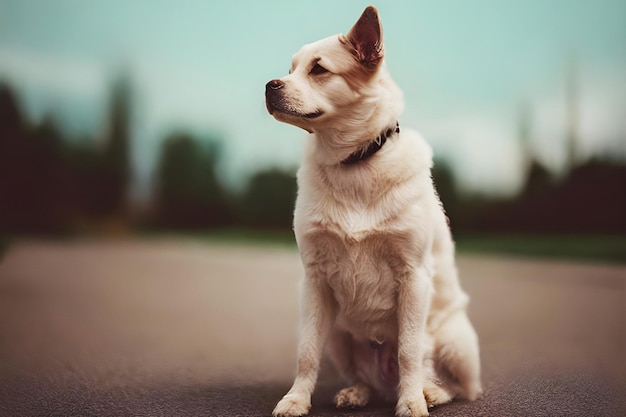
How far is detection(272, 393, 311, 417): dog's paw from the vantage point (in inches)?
81.9

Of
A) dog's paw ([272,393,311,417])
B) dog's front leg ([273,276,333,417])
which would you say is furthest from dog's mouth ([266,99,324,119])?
dog's paw ([272,393,311,417])

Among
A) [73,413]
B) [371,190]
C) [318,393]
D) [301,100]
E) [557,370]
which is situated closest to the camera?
[301,100]

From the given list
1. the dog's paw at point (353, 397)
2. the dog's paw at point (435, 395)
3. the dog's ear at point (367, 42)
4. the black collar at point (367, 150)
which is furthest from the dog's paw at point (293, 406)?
the dog's ear at point (367, 42)

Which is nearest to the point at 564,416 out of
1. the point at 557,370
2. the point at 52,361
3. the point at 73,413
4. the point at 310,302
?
the point at 557,370

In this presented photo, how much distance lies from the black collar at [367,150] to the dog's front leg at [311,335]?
429mm

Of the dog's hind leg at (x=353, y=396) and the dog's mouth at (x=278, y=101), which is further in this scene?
the dog's hind leg at (x=353, y=396)

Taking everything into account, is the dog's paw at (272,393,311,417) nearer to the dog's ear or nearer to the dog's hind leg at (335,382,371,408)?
Result: the dog's hind leg at (335,382,371,408)

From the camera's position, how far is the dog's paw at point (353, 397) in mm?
A: 2303

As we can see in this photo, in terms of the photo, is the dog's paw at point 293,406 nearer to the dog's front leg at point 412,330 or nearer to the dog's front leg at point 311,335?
the dog's front leg at point 311,335

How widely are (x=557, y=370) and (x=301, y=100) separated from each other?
190cm

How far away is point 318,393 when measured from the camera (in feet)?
8.20

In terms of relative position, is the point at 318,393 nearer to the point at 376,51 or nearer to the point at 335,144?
the point at 335,144

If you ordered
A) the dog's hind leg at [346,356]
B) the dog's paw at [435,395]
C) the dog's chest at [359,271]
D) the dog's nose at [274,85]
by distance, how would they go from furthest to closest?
1. the dog's hind leg at [346,356]
2. the dog's paw at [435,395]
3. the dog's chest at [359,271]
4. the dog's nose at [274,85]

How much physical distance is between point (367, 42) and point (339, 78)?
0.15 metres
